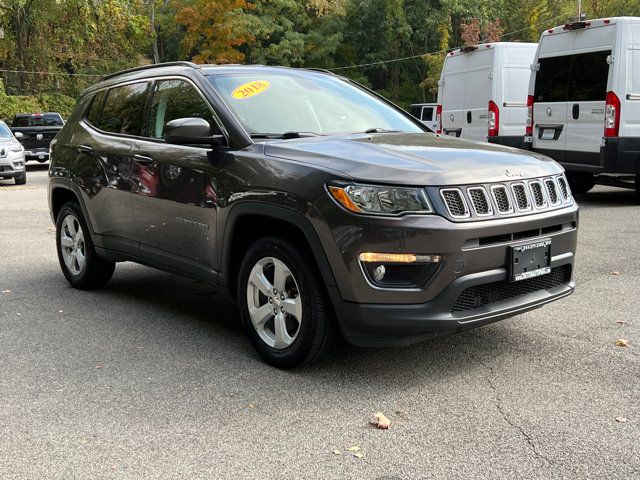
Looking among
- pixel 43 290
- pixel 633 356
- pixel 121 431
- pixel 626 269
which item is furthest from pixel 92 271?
pixel 626 269

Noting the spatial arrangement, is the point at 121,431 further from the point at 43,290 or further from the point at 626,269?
the point at 626,269

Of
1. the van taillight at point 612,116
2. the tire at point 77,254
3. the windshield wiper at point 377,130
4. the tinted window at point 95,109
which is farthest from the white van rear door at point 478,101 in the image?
the tire at point 77,254

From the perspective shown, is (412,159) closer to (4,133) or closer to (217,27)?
(4,133)

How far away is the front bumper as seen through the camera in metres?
3.71

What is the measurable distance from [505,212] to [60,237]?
13.9 feet

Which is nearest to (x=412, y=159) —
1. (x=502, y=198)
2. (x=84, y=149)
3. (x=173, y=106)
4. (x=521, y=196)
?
(x=502, y=198)

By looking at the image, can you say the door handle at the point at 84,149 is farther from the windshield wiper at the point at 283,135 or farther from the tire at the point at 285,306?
the tire at the point at 285,306

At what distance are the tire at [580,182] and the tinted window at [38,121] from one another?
1844 cm

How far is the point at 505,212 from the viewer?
13.0 ft

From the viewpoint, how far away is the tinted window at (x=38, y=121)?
25469 millimetres

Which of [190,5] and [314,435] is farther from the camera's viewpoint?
[190,5]

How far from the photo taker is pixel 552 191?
4.37m

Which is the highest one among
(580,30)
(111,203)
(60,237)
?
(580,30)

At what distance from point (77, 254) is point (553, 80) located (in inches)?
320
